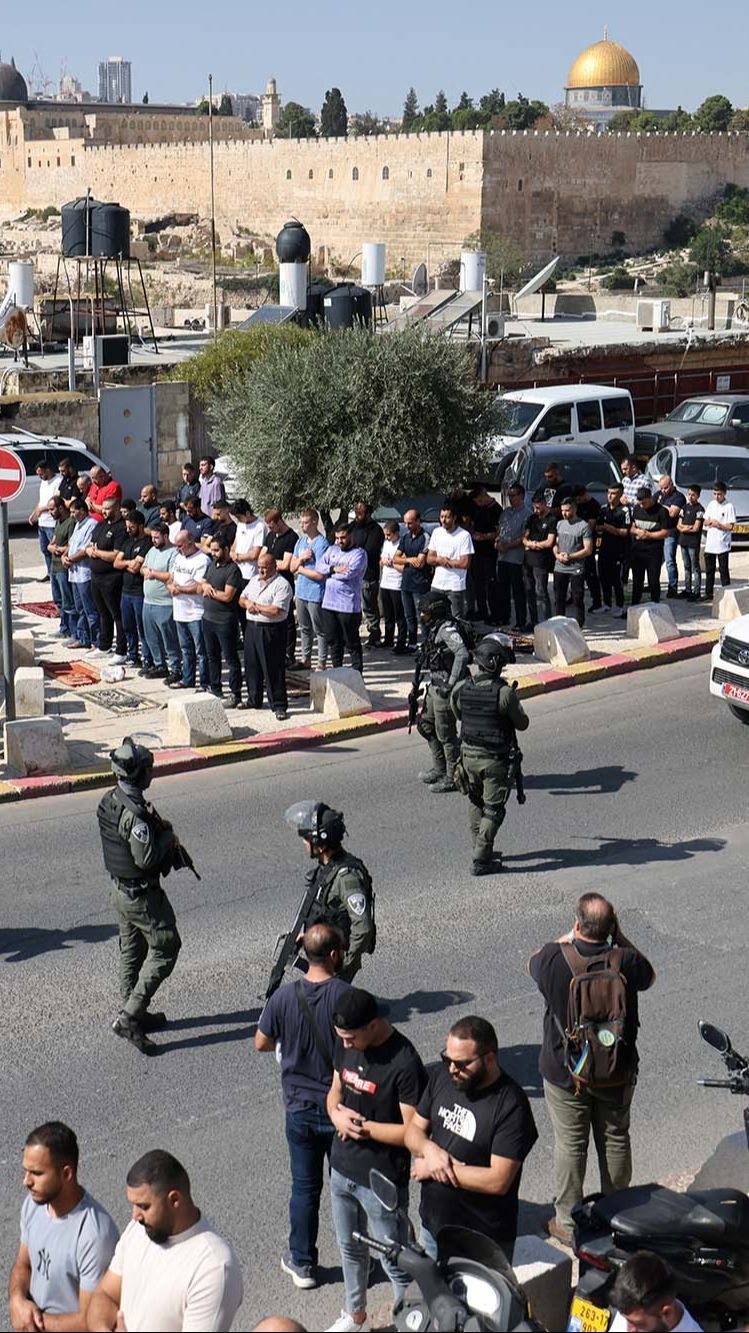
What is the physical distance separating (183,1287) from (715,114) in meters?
123

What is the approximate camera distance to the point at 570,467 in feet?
66.1

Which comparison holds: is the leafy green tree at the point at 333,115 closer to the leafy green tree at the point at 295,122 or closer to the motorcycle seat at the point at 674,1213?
the leafy green tree at the point at 295,122

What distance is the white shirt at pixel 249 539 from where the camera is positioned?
14.8 metres

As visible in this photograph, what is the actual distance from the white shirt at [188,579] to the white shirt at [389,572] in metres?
2.05

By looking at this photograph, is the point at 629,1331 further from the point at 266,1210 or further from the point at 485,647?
the point at 485,647

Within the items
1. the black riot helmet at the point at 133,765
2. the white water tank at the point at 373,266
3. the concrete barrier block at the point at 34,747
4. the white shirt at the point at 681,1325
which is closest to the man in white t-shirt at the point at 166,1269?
the white shirt at the point at 681,1325

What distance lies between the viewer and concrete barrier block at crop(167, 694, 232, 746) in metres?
12.9

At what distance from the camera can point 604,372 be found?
102 ft

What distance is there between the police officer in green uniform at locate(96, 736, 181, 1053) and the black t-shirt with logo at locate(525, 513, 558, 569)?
27.7 ft

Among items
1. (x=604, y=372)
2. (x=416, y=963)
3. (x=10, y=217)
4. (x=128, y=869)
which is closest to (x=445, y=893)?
(x=416, y=963)

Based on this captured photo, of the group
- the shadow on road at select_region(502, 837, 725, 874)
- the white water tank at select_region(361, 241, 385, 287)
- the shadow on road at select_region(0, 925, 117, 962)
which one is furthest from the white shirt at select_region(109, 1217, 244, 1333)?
the white water tank at select_region(361, 241, 385, 287)

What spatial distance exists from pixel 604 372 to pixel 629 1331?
27818mm

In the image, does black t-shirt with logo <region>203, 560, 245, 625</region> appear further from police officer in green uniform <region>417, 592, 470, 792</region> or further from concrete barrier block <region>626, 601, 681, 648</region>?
concrete barrier block <region>626, 601, 681, 648</region>

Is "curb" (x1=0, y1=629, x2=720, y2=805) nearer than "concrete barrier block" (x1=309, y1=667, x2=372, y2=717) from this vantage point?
Yes
